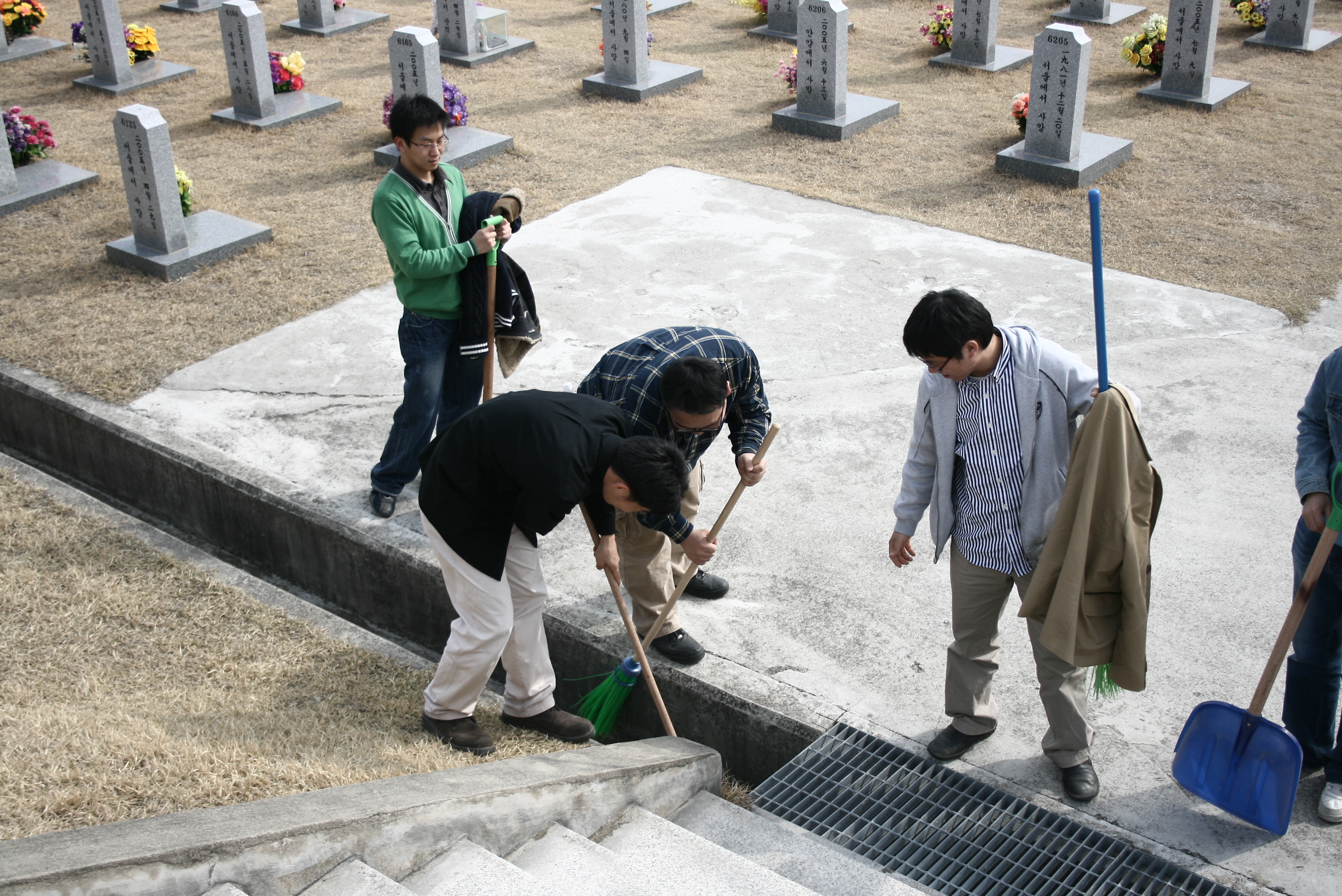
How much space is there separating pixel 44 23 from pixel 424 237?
12.7 meters

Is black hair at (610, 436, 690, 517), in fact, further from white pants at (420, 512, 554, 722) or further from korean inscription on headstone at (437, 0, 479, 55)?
korean inscription on headstone at (437, 0, 479, 55)

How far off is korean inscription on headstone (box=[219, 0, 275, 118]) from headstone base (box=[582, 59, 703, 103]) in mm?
3057

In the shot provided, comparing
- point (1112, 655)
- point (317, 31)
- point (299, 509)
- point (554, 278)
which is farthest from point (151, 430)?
point (317, 31)

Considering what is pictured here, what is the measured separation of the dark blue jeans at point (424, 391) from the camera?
16.2 ft

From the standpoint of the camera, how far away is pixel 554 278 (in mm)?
7488

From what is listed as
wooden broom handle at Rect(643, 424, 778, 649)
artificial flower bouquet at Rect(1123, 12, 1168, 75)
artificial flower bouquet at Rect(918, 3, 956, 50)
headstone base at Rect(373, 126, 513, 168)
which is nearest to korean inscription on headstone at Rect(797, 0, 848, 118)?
artificial flower bouquet at Rect(918, 3, 956, 50)

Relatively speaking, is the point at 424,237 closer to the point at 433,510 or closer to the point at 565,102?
the point at 433,510

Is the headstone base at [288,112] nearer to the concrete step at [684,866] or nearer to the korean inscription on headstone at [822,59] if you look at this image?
the korean inscription on headstone at [822,59]

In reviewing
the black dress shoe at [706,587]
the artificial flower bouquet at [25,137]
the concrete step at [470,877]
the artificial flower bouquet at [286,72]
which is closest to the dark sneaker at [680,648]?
the black dress shoe at [706,587]

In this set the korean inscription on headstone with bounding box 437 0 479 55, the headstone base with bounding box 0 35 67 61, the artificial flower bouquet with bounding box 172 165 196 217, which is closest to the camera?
the artificial flower bouquet with bounding box 172 165 196 217

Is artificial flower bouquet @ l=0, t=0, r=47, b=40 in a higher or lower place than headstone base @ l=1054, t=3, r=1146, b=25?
higher

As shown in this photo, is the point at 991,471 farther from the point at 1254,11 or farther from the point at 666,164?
the point at 1254,11

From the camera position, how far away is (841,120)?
10195 mm

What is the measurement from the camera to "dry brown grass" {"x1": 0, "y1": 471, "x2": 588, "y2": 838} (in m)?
3.45
